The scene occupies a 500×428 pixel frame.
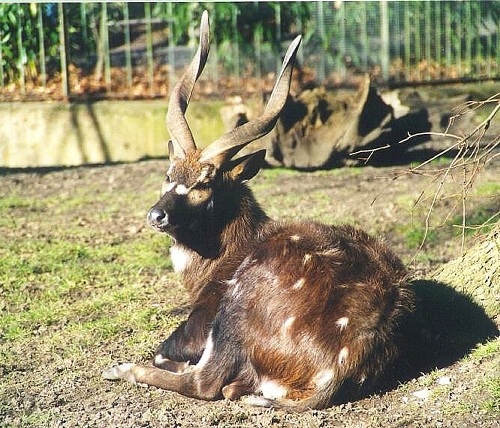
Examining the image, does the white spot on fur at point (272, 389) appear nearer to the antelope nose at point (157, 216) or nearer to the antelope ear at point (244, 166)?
the antelope nose at point (157, 216)

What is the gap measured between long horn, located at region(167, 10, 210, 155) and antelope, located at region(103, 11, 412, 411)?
0.52 meters

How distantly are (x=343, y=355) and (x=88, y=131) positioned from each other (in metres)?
7.62

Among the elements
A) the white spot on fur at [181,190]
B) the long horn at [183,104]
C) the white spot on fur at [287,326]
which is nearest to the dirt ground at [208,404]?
the white spot on fur at [287,326]

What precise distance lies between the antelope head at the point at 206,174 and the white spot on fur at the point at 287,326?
51.0 inches

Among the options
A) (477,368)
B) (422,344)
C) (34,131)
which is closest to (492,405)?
(477,368)

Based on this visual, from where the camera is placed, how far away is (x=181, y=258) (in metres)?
5.96

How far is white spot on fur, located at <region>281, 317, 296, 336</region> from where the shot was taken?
4.77 metres

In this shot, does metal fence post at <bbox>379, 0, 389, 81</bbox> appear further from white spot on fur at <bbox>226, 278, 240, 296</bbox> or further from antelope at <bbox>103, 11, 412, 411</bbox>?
white spot on fur at <bbox>226, 278, 240, 296</bbox>

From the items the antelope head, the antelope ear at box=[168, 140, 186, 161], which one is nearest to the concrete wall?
the antelope ear at box=[168, 140, 186, 161]

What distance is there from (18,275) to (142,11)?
6.10 meters

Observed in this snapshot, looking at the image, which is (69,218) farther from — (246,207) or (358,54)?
(358,54)

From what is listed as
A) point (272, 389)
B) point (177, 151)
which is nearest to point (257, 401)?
point (272, 389)

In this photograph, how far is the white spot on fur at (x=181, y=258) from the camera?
5.94 metres

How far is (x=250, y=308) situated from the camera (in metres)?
4.94
